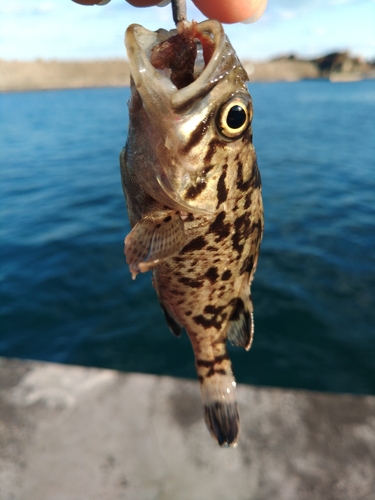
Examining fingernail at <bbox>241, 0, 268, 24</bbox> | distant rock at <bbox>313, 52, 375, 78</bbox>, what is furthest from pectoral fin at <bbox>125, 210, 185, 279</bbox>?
distant rock at <bbox>313, 52, 375, 78</bbox>

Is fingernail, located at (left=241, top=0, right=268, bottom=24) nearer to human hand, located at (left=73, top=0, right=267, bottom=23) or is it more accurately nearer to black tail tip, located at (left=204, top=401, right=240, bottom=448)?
human hand, located at (left=73, top=0, right=267, bottom=23)

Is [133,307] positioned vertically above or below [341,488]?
below

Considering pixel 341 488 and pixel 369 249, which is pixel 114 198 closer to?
A: pixel 369 249

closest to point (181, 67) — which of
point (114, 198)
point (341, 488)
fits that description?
point (341, 488)

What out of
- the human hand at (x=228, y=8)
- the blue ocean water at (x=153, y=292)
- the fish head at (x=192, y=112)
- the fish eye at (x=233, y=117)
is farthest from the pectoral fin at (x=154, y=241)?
the blue ocean water at (x=153, y=292)

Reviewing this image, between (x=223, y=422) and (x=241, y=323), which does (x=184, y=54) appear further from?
(x=223, y=422)

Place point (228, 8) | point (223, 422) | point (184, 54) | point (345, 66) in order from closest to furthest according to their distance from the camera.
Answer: point (184, 54) < point (223, 422) < point (228, 8) < point (345, 66)

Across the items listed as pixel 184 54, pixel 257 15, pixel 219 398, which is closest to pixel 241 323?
pixel 219 398
